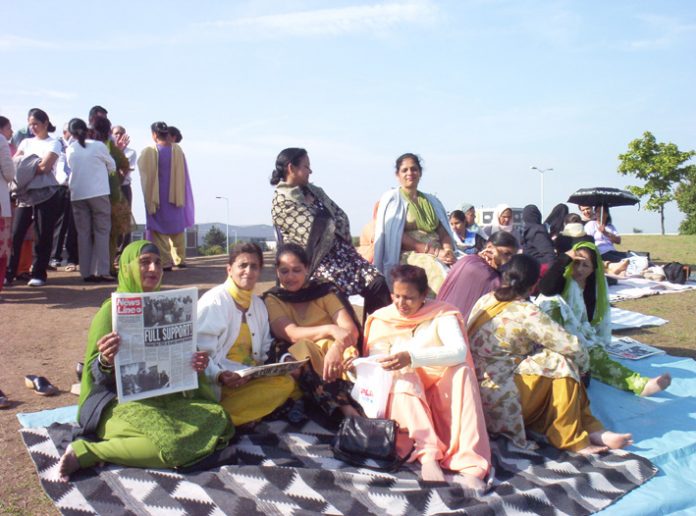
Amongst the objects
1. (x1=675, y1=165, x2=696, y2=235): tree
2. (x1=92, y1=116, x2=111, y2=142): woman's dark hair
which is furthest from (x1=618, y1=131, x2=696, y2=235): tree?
(x1=92, y1=116, x2=111, y2=142): woman's dark hair

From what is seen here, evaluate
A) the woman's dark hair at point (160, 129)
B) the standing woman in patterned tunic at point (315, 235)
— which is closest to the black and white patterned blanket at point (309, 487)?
the standing woman in patterned tunic at point (315, 235)

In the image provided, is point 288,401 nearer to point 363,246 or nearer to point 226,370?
point 226,370

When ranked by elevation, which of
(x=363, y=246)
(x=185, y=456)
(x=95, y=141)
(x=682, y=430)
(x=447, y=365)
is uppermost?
(x=95, y=141)

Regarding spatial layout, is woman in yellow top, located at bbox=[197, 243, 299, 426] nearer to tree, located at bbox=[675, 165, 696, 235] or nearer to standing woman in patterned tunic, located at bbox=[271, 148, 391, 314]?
standing woman in patterned tunic, located at bbox=[271, 148, 391, 314]

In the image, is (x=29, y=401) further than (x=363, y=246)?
No

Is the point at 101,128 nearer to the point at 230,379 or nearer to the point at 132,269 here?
the point at 132,269

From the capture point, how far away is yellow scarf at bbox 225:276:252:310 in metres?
4.05

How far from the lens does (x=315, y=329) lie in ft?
13.9

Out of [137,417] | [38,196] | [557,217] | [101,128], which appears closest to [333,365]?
[137,417]

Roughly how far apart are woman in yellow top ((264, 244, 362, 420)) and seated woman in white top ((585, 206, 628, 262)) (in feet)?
27.3

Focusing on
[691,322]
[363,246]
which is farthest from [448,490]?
[691,322]

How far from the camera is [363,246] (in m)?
6.23

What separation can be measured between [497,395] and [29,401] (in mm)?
3037

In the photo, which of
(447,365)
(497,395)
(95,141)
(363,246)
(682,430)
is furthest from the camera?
(95,141)
